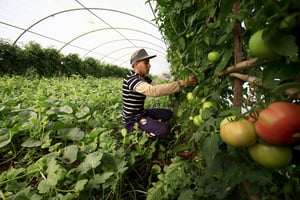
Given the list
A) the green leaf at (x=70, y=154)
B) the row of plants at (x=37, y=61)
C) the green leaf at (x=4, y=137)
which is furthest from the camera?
the row of plants at (x=37, y=61)

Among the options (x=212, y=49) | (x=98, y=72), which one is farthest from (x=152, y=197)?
(x=98, y=72)

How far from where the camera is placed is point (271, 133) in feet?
1.48

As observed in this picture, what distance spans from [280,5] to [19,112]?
7.73ft

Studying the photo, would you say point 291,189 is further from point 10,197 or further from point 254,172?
point 10,197

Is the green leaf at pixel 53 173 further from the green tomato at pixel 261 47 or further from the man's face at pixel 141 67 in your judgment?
the man's face at pixel 141 67

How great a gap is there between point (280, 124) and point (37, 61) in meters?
8.94

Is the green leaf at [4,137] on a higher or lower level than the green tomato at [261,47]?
lower

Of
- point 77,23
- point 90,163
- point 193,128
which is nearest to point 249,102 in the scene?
point 193,128

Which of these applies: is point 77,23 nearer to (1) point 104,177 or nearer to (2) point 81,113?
(2) point 81,113

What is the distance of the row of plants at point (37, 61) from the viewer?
6.81m

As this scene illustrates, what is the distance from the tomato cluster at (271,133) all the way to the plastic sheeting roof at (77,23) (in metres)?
5.78

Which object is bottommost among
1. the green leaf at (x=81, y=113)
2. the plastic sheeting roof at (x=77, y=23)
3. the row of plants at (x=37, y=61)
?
the green leaf at (x=81, y=113)

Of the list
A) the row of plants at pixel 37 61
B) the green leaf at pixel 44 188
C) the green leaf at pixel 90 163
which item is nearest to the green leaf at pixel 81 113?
the green leaf at pixel 90 163

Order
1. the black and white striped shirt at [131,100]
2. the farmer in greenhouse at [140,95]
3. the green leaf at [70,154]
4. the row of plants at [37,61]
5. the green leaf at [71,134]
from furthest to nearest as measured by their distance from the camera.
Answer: the row of plants at [37,61] → the black and white striped shirt at [131,100] → the farmer in greenhouse at [140,95] → the green leaf at [71,134] → the green leaf at [70,154]
